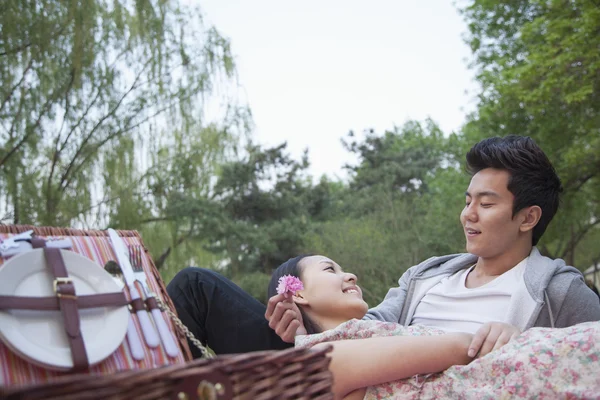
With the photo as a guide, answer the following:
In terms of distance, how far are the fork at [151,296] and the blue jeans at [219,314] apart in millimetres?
459

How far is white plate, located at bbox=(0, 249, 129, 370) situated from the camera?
3.33 ft

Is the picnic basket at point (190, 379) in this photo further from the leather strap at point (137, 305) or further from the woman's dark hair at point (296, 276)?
the woman's dark hair at point (296, 276)

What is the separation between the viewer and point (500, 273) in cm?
187

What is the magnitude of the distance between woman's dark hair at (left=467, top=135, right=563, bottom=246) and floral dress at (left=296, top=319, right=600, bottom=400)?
2.20 feet

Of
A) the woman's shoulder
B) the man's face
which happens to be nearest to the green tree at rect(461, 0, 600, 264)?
the man's face

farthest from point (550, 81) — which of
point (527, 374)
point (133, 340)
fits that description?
point (133, 340)

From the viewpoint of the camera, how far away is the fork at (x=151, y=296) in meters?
1.21

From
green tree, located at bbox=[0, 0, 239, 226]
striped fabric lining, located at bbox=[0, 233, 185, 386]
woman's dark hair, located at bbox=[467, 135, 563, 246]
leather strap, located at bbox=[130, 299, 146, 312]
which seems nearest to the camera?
striped fabric lining, located at bbox=[0, 233, 185, 386]

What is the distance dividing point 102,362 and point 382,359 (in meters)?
0.54

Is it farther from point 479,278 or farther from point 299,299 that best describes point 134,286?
point 479,278

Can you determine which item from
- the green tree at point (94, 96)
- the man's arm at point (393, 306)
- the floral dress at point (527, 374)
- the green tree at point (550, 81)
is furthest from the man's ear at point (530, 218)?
the green tree at point (94, 96)

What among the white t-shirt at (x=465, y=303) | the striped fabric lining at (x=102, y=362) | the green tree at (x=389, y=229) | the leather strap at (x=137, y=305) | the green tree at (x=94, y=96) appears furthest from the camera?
the green tree at (x=389, y=229)

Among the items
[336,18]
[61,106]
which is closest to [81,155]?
[61,106]

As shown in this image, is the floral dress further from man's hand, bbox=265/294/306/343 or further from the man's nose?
the man's nose
